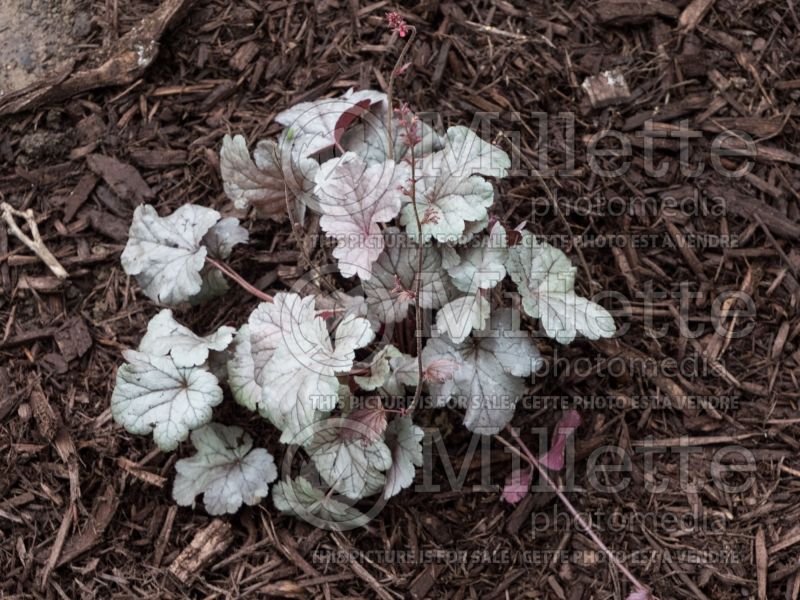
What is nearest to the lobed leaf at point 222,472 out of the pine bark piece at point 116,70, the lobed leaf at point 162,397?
the lobed leaf at point 162,397

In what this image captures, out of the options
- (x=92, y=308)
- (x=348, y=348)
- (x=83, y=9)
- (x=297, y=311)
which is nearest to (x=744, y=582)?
(x=348, y=348)

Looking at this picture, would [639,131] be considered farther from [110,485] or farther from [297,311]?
[110,485]

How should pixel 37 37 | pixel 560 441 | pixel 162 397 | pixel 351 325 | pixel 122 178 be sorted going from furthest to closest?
pixel 37 37 → pixel 122 178 → pixel 560 441 → pixel 162 397 → pixel 351 325

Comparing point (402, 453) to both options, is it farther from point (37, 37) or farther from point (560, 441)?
point (37, 37)

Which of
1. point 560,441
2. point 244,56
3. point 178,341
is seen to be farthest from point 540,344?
point 244,56

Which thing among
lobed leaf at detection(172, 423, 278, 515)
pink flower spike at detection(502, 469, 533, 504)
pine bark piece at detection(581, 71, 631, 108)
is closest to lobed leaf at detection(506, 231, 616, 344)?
pink flower spike at detection(502, 469, 533, 504)

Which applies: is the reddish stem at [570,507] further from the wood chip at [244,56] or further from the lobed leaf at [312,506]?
the wood chip at [244,56]

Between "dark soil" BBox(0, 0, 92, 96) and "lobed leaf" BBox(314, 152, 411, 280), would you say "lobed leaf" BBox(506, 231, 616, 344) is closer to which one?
"lobed leaf" BBox(314, 152, 411, 280)
